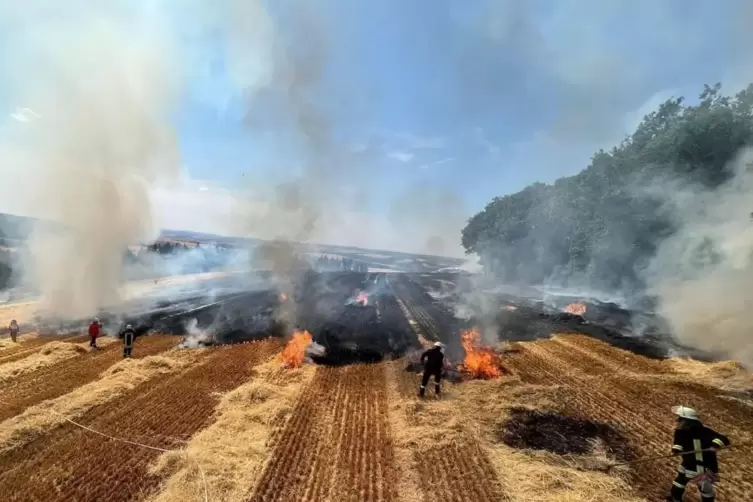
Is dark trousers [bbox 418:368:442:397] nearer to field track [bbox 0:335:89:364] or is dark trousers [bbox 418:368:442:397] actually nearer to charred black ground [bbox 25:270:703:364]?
charred black ground [bbox 25:270:703:364]

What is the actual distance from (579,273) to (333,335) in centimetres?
3740

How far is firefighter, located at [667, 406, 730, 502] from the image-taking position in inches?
251

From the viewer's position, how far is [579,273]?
149 feet

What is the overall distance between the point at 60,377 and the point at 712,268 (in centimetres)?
3352

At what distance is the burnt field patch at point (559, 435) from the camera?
881 cm

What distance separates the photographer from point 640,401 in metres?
11.6

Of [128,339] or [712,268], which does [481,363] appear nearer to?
[128,339]

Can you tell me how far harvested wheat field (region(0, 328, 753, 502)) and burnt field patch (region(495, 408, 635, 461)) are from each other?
0.05 meters

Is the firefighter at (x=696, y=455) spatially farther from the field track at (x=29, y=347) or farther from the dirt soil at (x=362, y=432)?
the field track at (x=29, y=347)

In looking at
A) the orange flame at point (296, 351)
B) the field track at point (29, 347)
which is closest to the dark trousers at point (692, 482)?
the orange flame at point (296, 351)

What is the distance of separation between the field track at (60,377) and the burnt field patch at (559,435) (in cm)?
1414

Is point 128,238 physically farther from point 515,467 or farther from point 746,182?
point 746,182

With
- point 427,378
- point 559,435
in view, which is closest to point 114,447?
point 427,378

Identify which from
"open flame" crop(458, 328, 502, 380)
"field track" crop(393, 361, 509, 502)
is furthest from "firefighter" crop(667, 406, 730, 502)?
"open flame" crop(458, 328, 502, 380)
